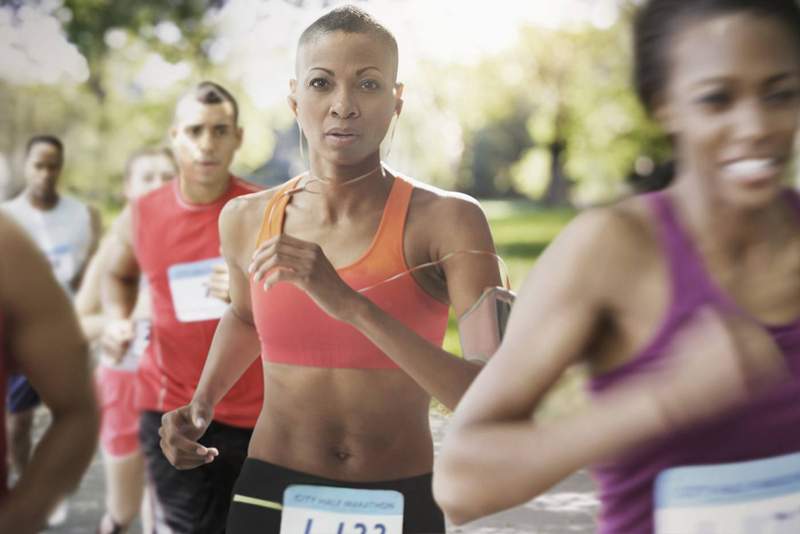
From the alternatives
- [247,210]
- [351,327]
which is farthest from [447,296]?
[247,210]

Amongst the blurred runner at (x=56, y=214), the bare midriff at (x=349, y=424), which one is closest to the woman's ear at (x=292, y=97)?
the bare midriff at (x=349, y=424)

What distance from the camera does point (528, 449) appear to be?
37.8 inches

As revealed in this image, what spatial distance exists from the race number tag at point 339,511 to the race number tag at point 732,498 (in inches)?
28.1

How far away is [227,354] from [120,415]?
5.07 ft

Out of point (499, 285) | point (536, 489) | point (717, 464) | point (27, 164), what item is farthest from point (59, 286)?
point (27, 164)

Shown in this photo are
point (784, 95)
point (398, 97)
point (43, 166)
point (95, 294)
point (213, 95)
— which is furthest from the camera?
point (43, 166)

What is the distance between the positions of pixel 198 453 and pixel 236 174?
879 mm

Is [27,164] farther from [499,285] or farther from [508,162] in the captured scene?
[499,285]

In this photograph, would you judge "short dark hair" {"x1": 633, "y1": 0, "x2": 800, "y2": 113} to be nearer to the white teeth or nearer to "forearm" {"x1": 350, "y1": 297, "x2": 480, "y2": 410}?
the white teeth

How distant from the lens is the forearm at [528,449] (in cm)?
92

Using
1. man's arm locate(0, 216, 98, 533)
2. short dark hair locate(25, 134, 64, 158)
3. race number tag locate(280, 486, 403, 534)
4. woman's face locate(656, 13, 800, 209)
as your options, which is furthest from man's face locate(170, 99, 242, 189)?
woman's face locate(656, 13, 800, 209)

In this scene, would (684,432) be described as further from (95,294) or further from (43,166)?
(43,166)

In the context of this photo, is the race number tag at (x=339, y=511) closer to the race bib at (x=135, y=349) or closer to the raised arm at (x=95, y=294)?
the race bib at (x=135, y=349)

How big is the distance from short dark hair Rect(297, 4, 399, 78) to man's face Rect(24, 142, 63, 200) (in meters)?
1.92
